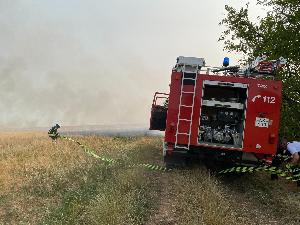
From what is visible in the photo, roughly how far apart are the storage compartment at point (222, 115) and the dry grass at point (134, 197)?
101 centimetres

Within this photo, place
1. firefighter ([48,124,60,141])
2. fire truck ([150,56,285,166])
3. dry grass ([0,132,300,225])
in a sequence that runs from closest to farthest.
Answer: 1. dry grass ([0,132,300,225])
2. fire truck ([150,56,285,166])
3. firefighter ([48,124,60,141])

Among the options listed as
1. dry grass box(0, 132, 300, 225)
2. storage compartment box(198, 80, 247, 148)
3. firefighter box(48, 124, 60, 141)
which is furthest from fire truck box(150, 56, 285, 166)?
firefighter box(48, 124, 60, 141)

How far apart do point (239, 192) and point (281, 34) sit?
532 centimetres

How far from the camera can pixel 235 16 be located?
775 inches

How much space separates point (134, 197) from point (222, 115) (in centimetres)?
440

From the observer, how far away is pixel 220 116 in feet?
41.6

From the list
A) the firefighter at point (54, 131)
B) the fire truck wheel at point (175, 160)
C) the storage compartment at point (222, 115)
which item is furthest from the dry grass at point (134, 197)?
the firefighter at point (54, 131)

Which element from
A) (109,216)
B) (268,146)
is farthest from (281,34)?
(109,216)

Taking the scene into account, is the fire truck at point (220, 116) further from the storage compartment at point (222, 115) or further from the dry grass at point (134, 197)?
the dry grass at point (134, 197)

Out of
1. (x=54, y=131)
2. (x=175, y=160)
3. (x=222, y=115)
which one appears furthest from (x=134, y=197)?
(x=54, y=131)

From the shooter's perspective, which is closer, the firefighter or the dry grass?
the dry grass

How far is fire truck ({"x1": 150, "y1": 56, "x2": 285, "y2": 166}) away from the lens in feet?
39.9

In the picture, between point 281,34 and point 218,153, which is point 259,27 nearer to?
point 281,34

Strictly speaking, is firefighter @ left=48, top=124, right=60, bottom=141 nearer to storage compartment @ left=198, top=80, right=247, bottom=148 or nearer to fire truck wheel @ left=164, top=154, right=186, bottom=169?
fire truck wheel @ left=164, top=154, right=186, bottom=169
